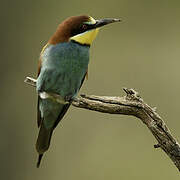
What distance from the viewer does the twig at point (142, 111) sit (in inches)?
58.5

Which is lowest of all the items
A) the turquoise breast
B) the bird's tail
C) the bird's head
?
the bird's tail

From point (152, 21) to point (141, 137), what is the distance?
595 millimetres

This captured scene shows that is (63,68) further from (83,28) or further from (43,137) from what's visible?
(43,137)

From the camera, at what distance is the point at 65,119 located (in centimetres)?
270

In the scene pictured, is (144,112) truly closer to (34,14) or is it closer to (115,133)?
(115,133)

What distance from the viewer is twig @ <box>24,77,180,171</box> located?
149 centimetres

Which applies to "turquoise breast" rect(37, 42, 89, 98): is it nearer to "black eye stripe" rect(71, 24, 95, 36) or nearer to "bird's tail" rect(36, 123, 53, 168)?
"black eye stripe" rect(71, 24, 95, 36)

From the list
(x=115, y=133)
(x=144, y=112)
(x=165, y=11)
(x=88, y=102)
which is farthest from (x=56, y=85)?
(x=165, y=11)

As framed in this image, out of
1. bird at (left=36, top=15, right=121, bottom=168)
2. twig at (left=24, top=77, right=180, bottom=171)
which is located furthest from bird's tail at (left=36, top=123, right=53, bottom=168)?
twig at (left=24, top=77, right=180, bottom=171)

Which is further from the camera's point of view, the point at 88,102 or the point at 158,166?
the point at 158,166

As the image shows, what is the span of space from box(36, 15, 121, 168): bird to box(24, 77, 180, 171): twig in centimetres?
18

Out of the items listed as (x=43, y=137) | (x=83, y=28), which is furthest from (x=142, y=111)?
(x=43, y=137)

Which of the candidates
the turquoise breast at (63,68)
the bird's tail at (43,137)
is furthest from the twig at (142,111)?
the bird's tail at (43,137)

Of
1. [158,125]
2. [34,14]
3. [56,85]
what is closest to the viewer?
[158,125]
